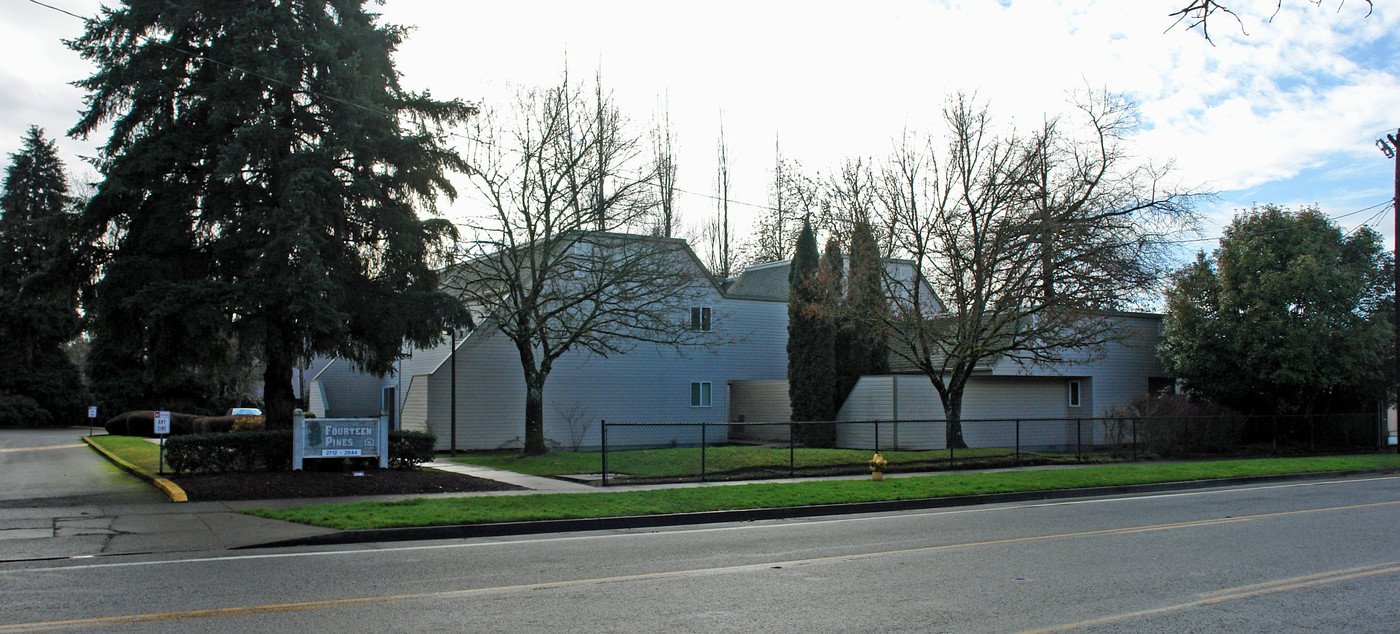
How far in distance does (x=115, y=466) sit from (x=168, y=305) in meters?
8.13

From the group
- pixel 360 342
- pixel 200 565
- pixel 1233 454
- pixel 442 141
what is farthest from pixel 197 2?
pixel 1233 454

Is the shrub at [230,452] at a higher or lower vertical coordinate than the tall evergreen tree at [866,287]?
lower

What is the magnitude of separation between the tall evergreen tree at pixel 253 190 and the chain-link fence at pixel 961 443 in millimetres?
6842

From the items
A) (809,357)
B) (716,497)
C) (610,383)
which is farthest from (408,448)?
(809,357)

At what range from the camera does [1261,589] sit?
805cm

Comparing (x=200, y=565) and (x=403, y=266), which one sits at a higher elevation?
(x=403, y=266)

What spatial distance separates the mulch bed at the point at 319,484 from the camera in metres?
15.6

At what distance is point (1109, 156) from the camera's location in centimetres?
2928

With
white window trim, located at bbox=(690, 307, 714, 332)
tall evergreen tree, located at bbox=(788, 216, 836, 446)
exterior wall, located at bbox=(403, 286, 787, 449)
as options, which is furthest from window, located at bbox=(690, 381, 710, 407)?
tall evergreen tree, located at bbox=(788, 216, 836, 446)

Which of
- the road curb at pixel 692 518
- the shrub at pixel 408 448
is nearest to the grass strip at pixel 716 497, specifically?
the road curb at pixel 692 518

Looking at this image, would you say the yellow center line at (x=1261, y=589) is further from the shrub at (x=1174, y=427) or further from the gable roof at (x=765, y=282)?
the gable roof at (x=765, y=282)

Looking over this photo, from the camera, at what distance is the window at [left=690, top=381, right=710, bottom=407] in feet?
111

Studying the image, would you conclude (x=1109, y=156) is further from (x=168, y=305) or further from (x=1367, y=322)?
(x=168, y=305)

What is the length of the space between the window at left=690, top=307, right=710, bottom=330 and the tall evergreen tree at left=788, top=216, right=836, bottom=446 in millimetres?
3409
